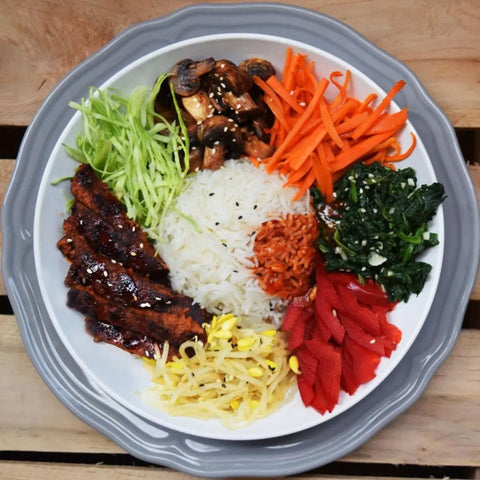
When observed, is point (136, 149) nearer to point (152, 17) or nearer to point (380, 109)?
point (152, 17)

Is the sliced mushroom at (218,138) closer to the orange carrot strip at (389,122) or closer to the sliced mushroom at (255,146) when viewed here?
the sliced mushroom at (255,146)

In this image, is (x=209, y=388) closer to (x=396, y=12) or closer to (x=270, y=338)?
(x=270, y=338)

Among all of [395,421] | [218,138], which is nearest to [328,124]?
[218,138]

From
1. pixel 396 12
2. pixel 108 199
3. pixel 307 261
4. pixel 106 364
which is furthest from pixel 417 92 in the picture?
pixel 106 364

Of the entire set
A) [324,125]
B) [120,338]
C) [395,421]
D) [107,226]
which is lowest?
[395,421]

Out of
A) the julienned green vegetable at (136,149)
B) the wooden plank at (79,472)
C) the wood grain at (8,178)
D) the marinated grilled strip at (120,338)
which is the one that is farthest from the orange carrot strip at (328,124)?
the wooden plank at (79,472)

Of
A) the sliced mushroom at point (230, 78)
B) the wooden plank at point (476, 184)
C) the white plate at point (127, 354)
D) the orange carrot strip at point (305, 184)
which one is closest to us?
the white plate at point (127, 354)

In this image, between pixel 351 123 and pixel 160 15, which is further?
pixel 160 15
